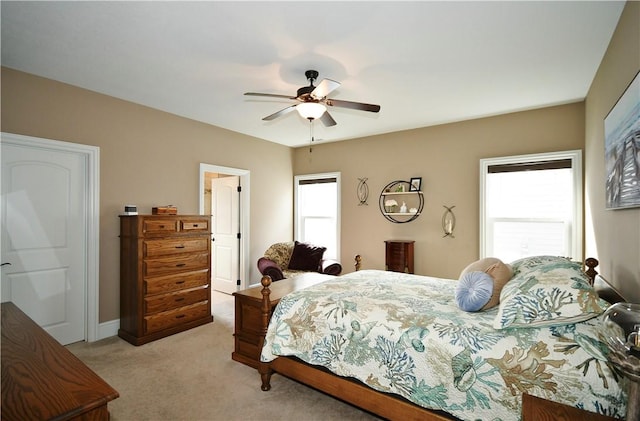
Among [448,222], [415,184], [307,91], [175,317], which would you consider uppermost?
[307,91]

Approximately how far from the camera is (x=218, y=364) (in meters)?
2.92

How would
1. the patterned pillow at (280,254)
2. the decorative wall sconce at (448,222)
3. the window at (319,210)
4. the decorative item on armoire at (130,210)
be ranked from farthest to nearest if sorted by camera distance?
the window at (319,210) < the patterned pillow at (280,254) < the decorative wall sconce at (448,222) < the decorative item on armoire at (130,210)

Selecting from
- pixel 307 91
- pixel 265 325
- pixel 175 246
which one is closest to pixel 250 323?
pixel 265 325

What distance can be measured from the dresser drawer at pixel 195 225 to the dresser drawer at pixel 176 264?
0.32 meters

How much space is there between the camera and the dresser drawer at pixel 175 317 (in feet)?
11.3

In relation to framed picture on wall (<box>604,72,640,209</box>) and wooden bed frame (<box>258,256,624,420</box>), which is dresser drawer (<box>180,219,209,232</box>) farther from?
framed picture on wall (<box>604,72,640,209</box>)

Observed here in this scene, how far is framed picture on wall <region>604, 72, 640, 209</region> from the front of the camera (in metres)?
1.73

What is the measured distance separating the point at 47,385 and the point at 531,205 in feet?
15.3

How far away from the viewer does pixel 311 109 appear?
282 cm

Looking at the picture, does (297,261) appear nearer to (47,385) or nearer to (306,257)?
(306,257)

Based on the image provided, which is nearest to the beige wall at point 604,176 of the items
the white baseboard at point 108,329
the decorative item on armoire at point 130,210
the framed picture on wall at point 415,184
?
the framed picture on wall at point 415,184

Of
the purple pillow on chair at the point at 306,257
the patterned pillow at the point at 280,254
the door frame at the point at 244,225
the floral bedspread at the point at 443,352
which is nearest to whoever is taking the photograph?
the floral bedspread at the point at 443,352

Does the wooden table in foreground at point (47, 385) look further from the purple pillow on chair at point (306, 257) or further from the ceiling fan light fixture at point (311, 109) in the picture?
the purple pillow on chair at point (306, 257)

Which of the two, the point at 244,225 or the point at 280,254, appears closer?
the point at 280,254
